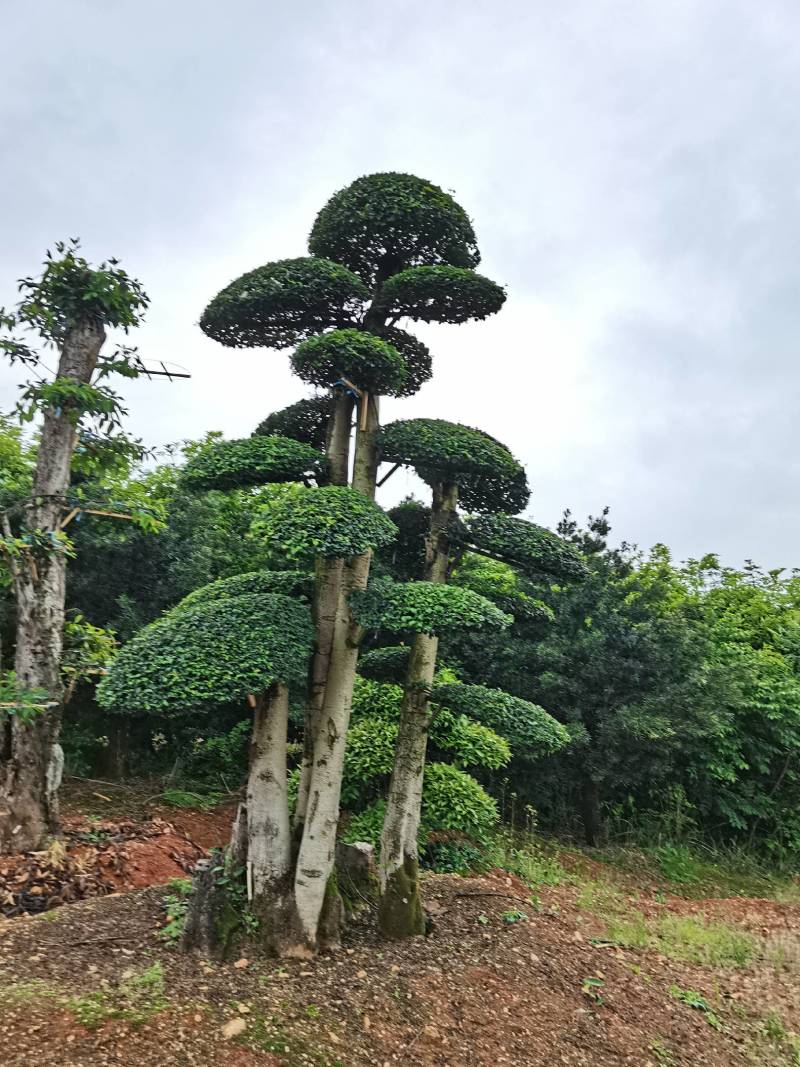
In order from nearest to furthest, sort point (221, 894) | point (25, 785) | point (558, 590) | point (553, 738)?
point (221, 894) < point (553, 738) < point (25, 785) < point (558, 590)

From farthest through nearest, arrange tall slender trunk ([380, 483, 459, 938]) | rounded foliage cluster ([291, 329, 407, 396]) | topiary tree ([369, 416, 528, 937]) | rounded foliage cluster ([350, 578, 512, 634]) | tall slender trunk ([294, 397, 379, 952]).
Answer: tall slender trunk ([380, 483, 459, 938]), rounded foliage cluster ([291, 329, 407, 396]), tall slender trunk ([294, 397, 379, 952]), topiary tree ([369, 416, 528, 937]), rounded foliage cluster ([350, 578, 512, 634])

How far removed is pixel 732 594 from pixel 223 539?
12.0 metres

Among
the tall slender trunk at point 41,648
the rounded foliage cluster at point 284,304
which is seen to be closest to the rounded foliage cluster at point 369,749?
the tall slender trunk at point 41,648

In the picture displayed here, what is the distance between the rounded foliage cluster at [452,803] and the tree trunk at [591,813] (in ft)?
13.4

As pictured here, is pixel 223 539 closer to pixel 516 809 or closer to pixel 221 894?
pixel 516 809

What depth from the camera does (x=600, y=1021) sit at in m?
4.47

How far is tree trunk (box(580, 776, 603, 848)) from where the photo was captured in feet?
37.3

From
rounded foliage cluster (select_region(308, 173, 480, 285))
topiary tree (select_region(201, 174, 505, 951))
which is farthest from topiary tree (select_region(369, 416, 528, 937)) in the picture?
rounded foliage cluster (select_region(308, 173, 480, 285))

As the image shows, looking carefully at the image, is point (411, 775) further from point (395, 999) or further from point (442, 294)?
point (442, 294)

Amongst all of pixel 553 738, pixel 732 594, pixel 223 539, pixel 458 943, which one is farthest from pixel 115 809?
pixel 732 594

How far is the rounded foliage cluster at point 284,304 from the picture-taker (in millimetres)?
5473

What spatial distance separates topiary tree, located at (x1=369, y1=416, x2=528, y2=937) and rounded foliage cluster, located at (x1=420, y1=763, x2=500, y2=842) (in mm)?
2252

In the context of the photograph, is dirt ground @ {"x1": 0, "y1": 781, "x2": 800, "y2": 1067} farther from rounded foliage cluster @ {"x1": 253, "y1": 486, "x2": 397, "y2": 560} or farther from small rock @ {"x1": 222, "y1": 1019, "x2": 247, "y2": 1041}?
rounded foliage cluster @ {"x1": 253, "y1": 486, "x2": 397, "y2": 560}

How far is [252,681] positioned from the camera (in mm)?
4465
